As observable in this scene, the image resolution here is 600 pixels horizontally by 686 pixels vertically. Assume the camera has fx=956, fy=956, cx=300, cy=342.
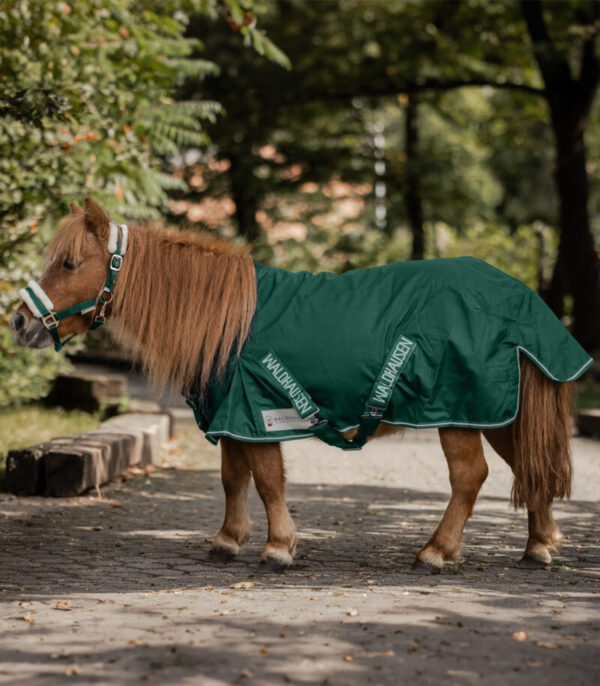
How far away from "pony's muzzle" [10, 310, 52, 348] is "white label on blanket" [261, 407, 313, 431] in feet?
4.25

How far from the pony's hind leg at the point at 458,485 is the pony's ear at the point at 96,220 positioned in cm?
224

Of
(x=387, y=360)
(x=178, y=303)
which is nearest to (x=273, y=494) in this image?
(x=387, y=360)

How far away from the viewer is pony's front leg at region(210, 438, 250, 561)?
570 cm

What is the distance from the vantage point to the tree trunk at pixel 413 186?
22484mm

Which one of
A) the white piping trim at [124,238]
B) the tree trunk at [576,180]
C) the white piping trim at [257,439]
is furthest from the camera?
the tree trunk at [576,180]

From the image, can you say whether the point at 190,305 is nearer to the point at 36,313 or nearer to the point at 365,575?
the point at 36,313

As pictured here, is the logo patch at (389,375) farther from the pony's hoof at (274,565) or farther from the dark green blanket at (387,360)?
the pony's hoof at (274,565)

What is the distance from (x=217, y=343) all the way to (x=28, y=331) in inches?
41.2

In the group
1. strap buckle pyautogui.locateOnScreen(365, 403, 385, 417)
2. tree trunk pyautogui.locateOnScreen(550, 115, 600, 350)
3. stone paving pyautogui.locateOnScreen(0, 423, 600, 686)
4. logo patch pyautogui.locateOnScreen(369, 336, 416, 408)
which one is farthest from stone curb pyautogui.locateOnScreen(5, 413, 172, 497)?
tree trunk pyautogui.locateOnScreen(550, 115, 600, 350)

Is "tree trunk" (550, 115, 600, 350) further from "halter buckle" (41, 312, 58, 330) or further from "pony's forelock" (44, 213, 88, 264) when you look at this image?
"halter buckle" (41, 312, 58, 330)

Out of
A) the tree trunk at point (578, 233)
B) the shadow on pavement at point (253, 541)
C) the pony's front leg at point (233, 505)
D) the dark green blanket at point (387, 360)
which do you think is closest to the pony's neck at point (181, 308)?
the dark green blanket at point (387, 360)

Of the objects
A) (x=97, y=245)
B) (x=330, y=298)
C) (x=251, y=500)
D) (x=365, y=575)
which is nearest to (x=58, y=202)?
(x=251, y=500)

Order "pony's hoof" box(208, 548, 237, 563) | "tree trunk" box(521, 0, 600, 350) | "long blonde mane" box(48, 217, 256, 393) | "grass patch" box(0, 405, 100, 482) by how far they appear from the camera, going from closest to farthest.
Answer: "long blonde mane" box(48, 217, 256, 393) → "pony's hoof" box(208, 548, 237, 563) → "grass patch" box(0, 405, 100, 482) → "tree trunk" box(521, 0, 600, 350)

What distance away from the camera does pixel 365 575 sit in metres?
5.29
